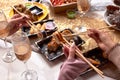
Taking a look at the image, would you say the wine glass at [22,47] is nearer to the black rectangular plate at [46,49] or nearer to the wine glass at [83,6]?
the black rectangular plate at [46,49]

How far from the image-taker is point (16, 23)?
126 cm

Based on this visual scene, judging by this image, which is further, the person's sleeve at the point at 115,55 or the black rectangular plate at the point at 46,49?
the black rectangular plate at the point at 46,49

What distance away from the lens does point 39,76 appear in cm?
113

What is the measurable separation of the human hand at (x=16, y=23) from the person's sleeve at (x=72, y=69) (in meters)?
0.41

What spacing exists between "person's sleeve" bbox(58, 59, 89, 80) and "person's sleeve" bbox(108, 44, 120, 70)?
17 centimetres

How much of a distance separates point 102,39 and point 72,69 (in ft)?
0.85

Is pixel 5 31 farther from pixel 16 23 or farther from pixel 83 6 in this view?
pixel 83 6

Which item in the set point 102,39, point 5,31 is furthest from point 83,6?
point 5,31

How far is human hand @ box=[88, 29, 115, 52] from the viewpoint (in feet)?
3.67

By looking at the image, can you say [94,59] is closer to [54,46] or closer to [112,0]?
[54,46]

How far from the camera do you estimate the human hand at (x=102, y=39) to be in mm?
1118

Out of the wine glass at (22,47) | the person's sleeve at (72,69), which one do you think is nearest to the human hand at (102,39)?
the person's sleeve at (72,69)

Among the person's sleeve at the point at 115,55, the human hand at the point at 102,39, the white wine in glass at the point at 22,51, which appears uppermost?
the white wine in glass at the point at 22,51

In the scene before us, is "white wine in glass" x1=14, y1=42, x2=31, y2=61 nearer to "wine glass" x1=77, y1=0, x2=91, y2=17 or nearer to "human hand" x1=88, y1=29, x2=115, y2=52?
"human hand" x1=88, y1=29, x2=115, y2=52
